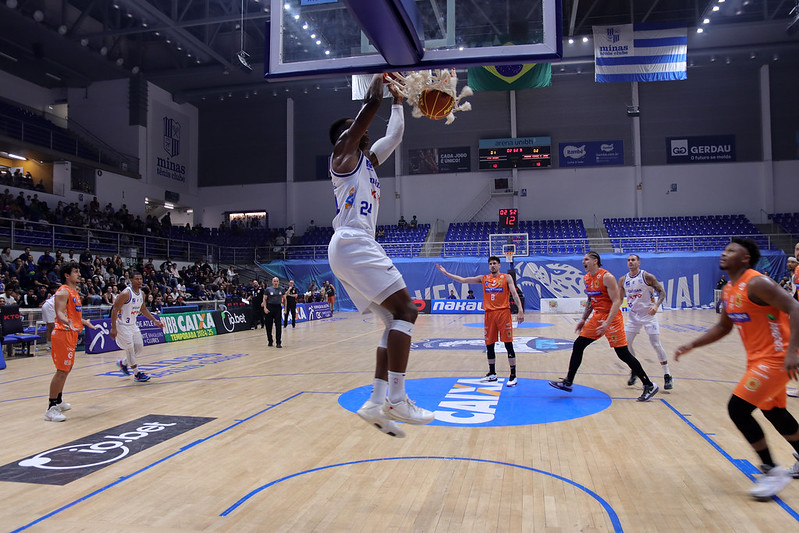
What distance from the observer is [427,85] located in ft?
15.3

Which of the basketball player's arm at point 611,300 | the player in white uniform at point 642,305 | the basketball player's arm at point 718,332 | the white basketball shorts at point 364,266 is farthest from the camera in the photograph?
the player in white uniform at point 642,305

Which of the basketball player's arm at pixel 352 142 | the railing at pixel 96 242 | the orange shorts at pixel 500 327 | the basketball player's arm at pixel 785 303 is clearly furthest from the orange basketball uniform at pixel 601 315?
the railing at pixel 96 242

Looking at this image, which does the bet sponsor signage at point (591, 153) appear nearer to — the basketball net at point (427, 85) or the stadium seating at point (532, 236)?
the stadium seating at point (532, 236)

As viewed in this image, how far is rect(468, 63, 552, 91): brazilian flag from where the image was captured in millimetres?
21141

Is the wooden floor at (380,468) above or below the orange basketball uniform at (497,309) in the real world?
below

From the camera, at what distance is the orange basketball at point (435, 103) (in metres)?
4.50

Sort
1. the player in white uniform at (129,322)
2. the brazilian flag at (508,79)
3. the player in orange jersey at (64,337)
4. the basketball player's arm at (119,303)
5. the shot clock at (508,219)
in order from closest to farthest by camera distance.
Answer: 1. the player in orange jersey at (64,337)
2. the basketball player's arm at (119,303)
3. the player in white uniform at (129,322)
4. the brazilian flag at (508,79)
5. the shot clock at (508,219)

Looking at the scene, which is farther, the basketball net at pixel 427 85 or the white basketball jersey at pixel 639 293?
the white basketball jersey at pixel 639 293

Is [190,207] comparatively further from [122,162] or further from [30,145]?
[30,145]

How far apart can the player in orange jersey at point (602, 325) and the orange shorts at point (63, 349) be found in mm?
6195

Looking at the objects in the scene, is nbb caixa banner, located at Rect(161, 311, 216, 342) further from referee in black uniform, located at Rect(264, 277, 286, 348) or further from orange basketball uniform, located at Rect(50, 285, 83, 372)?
orange basketball uniform, located at Rect(50, 285, 83, 372)

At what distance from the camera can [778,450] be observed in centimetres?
466

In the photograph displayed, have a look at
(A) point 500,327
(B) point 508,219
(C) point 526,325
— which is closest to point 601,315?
(A) point 500,327

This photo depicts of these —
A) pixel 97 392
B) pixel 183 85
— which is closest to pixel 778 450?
pixel 97 392
